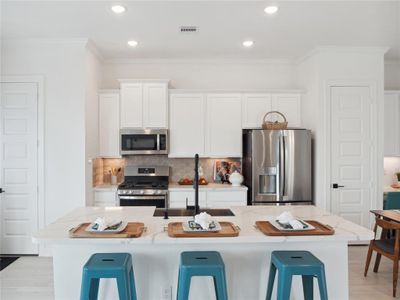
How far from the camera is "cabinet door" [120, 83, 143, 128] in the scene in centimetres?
469

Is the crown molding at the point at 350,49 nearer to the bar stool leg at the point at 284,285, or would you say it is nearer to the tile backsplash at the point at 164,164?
the tile backsplash at the point at 164,164

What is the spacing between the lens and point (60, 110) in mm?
4188

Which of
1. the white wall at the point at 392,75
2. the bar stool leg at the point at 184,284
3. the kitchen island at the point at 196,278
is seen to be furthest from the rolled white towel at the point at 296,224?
the white wall at the point at 392,75

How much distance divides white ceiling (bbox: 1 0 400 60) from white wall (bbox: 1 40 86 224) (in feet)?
0.78

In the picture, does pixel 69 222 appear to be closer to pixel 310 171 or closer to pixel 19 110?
pixel 19 110

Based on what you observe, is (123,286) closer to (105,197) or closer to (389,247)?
(105,197)

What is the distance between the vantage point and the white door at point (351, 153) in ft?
14.8

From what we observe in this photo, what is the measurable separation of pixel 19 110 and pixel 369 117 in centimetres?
483

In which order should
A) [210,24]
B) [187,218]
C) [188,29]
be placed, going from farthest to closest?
[188,29]
[210,24]
[187,218]

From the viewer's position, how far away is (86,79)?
423cm

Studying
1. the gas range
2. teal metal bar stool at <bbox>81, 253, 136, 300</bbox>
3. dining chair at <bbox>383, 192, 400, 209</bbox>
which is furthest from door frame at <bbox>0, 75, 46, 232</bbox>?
dining chair at <bbox>383, 192, 400, 209</bbox>

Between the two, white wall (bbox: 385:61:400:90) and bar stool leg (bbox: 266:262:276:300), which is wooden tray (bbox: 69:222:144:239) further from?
white wall (bbox: 385:61:400:90)

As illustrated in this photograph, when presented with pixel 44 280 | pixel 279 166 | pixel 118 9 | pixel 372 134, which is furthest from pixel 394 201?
pixel 44 280

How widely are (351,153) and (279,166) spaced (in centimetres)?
109
